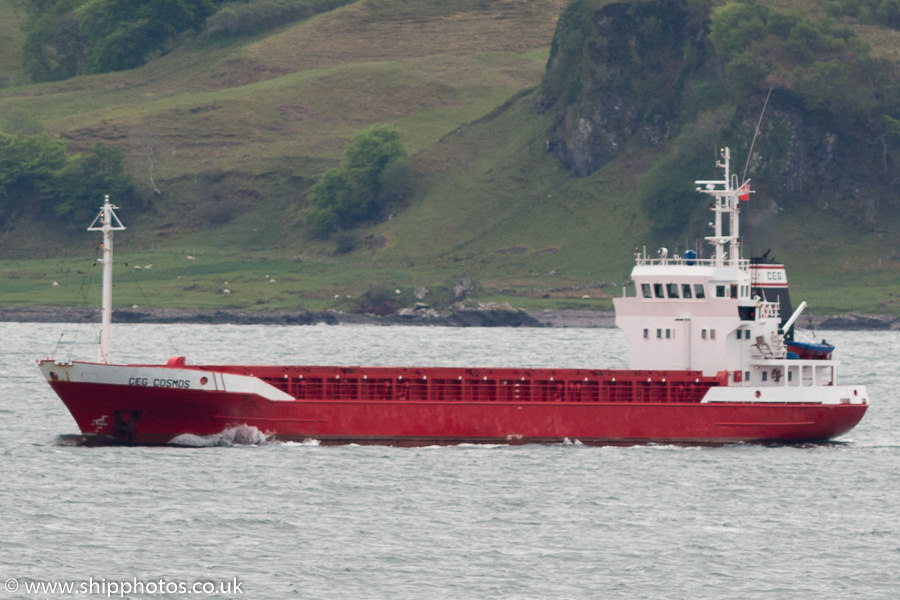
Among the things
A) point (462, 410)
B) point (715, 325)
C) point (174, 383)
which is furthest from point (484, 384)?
point (174, 383)

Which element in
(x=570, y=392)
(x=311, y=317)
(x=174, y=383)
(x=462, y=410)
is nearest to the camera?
(x=174, y=383)

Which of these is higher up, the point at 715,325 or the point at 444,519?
the point at 715,325

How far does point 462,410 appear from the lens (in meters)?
52.3

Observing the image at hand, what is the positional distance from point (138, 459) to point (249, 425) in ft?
13.6

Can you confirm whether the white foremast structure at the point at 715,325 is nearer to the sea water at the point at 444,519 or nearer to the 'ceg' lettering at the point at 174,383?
the sea water at the point at 444,519

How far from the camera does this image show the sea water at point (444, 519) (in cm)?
3488

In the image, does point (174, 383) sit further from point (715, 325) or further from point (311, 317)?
point (311, 317)

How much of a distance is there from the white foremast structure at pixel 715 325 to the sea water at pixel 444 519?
280 centimetres

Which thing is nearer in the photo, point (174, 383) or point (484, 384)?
point (174, 383)

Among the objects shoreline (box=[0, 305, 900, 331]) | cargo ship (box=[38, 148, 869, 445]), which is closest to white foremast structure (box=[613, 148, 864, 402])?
cargo ship (box=[38, 148, 869, 445])

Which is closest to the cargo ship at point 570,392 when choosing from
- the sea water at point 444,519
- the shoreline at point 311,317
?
the sea water at point 444,519

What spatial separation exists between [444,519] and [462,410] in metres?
11.4

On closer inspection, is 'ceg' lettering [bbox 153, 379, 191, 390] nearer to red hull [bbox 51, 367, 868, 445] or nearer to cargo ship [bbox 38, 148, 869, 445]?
cargo ship [bbox 38, 148, 869, 445]

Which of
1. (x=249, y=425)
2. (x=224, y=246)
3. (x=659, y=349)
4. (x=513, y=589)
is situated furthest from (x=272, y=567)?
(x=224, y=246)
